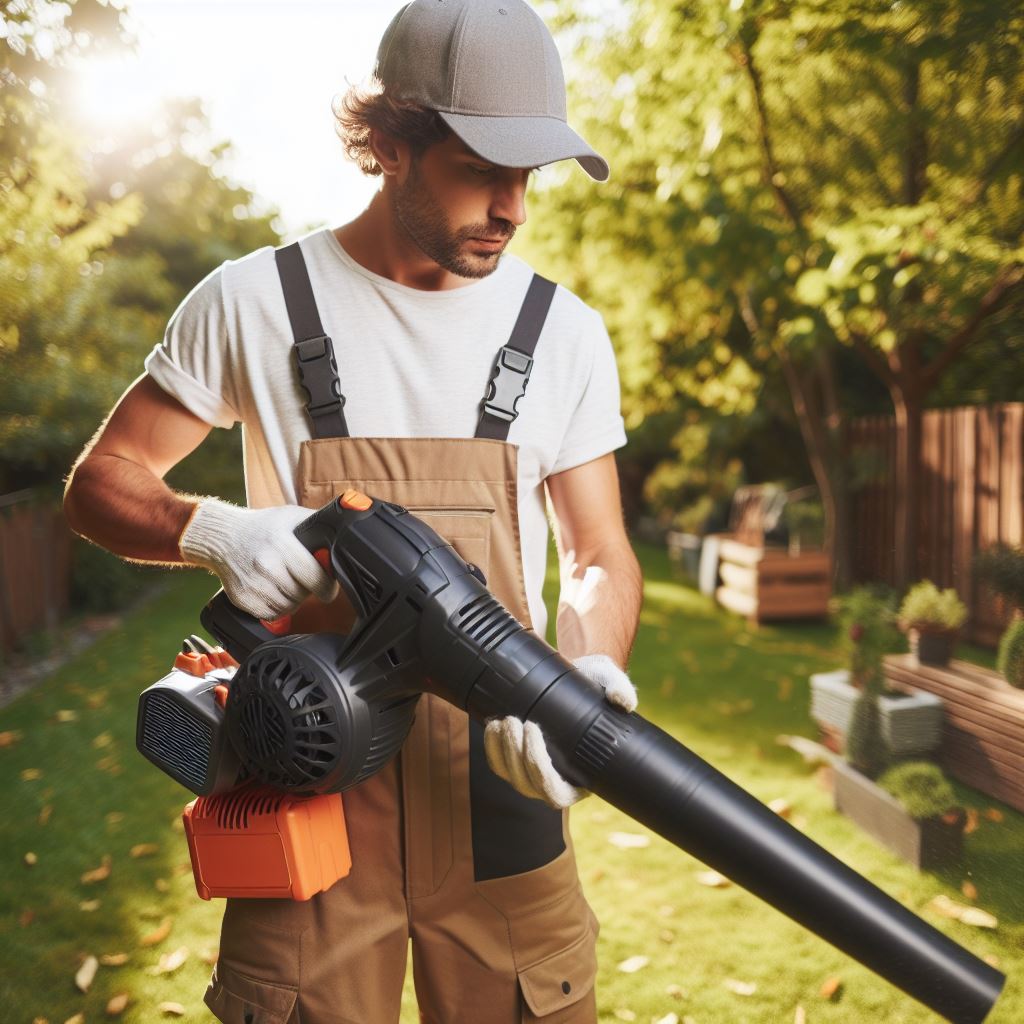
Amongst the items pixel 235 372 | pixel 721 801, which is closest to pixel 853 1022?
pixel 721 801

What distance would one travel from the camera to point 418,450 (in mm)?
1620

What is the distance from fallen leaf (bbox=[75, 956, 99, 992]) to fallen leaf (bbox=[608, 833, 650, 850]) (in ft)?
7.46

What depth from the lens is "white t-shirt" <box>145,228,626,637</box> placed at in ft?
5.33

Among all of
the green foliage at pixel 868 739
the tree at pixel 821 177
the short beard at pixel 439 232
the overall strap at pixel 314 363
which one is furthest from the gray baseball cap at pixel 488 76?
the green foliage at pixel 868 739

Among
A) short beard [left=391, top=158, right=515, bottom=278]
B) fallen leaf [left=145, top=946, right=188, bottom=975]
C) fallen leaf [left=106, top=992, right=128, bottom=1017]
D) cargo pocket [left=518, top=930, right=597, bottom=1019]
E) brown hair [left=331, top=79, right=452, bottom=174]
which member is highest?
brown hair [left=331, top=79, right=452, bottom=174]

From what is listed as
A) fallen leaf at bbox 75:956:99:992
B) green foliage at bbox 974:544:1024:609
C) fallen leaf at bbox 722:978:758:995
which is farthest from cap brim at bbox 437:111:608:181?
green foliage at bbox 974:544:1024:609

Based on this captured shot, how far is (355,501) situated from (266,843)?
1.70 ft

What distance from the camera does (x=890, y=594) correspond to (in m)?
5.54

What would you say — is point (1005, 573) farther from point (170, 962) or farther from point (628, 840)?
Result: point (170, 962)

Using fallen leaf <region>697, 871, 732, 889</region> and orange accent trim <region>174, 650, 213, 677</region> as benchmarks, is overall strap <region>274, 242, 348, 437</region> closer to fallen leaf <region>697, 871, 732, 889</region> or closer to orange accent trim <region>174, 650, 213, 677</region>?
orange accent trim <region>174, 650, 213, 677</region>

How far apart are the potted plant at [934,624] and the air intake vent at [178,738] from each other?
4236mm

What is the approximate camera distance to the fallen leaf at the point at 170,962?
3.67 m

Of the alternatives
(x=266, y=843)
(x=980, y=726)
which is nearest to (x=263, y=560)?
(x=266, y=843)

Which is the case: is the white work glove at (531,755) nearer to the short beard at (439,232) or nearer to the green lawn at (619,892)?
the short beard at (439,232)
